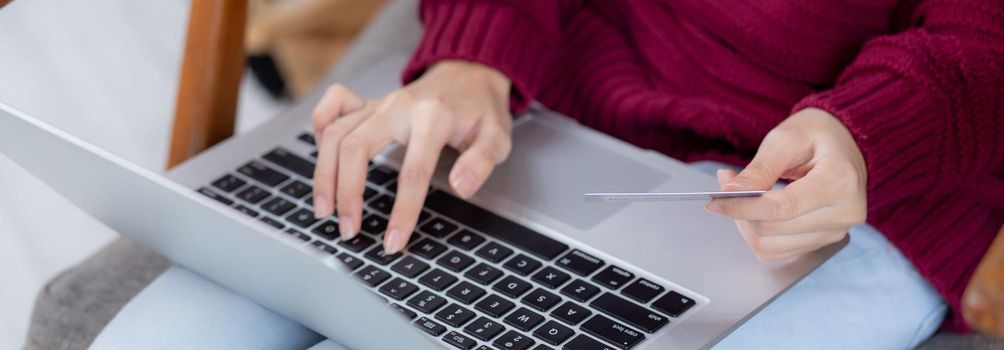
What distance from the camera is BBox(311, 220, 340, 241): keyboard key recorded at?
70 cm

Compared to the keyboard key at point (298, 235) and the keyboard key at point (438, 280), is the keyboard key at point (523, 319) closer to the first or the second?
the keyboard key at point (438, 280)

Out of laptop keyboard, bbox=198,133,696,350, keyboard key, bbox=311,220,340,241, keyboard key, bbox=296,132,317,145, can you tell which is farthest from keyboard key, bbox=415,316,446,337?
keyboard key, bbox=296,132,317,145

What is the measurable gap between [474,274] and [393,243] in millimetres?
52

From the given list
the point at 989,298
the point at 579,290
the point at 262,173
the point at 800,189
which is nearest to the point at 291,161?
the point at 262,173

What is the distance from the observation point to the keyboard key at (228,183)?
739 millimetres

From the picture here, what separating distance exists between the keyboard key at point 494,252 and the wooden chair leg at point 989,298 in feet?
0.92

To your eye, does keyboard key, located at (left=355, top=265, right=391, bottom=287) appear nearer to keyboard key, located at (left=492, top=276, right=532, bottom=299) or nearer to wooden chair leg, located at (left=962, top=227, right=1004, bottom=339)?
keyboard key, located at (left=492, top=276, right=532, bottom=299)

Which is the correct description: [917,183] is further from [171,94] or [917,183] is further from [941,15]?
[171,94]

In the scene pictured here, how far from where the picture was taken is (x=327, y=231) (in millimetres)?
708

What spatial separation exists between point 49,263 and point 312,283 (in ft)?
1.94

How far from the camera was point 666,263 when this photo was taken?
0.68 m

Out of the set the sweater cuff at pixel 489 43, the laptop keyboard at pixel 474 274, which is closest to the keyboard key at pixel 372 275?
the laptop keyboard at pixel 474 274

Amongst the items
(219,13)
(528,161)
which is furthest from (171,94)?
(528,161)

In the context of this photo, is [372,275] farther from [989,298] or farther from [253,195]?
[989,298]
